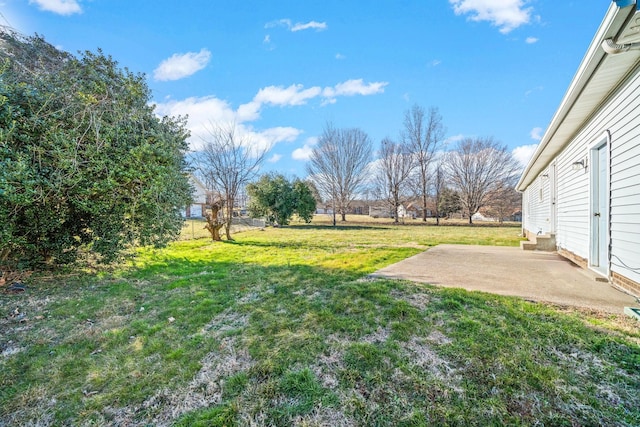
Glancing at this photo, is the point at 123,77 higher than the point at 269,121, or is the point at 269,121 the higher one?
the point at 269,121

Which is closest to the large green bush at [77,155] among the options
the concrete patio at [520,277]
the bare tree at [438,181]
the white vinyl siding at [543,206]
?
the concrete patio at [520,277]

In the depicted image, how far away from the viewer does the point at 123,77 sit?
3.97 m

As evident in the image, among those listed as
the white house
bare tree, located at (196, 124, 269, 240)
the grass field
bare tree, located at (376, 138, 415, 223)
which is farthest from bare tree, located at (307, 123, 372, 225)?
the grass field

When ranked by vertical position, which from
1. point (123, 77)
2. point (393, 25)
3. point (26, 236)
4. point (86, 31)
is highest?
point (393, 25)

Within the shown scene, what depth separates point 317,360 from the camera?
2221mm

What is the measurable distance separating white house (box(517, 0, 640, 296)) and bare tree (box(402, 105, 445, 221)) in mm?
22122

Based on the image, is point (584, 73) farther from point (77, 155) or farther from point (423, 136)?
point (423, 136)

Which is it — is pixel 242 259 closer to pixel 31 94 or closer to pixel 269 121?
pixel 31 94

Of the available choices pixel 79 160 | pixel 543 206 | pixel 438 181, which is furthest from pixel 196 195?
pixel 438 181

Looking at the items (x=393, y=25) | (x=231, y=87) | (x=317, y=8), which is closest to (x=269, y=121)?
(x=231, y=87)

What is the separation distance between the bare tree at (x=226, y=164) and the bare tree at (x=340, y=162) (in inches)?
629

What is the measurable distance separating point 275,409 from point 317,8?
32.3 ft

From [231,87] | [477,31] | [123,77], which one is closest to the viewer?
[123,77]

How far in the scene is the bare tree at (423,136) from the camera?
2697cm
